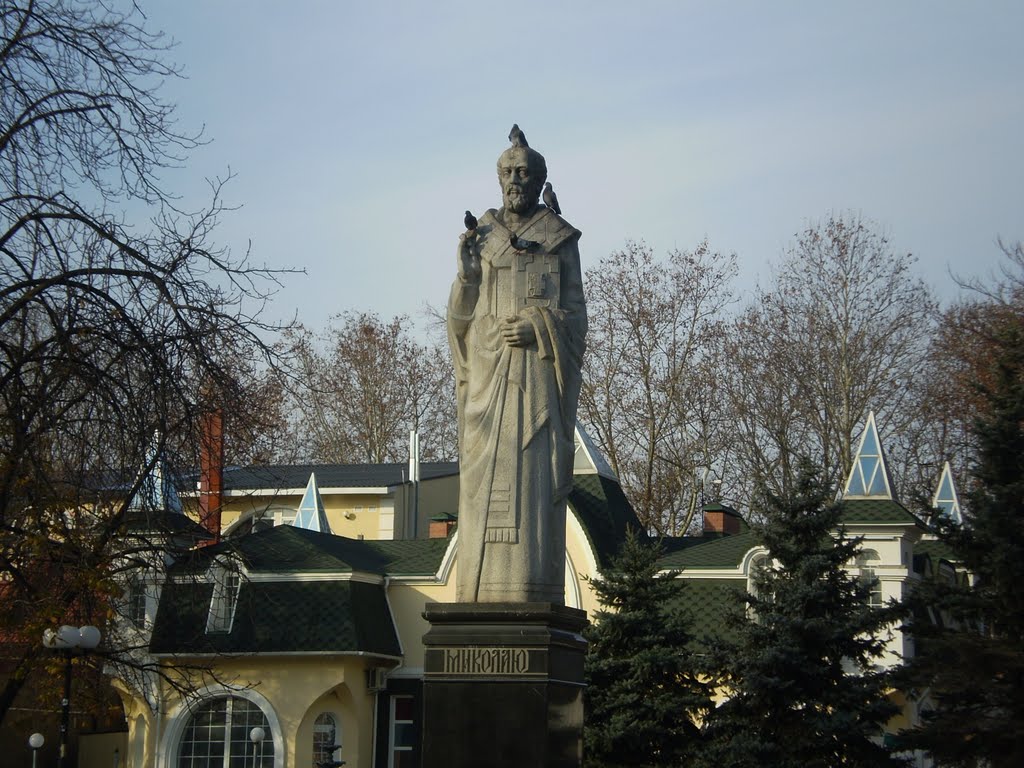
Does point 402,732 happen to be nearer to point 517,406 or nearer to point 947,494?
point 947,494

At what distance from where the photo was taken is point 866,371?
3806cm

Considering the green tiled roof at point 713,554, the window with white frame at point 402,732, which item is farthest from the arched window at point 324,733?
the green tiled roof at point 713,554

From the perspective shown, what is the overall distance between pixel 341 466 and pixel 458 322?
94.8 feet

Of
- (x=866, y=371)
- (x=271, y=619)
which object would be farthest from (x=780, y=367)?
(x=271, y=619)

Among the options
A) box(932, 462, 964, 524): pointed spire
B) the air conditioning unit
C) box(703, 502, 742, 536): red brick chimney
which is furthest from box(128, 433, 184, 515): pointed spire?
box(932, 462, 964, 524): pointed spire

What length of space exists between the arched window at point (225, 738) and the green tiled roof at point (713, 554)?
309 inches

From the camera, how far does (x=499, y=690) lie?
1077 cm

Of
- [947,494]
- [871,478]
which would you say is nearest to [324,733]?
[871,478]

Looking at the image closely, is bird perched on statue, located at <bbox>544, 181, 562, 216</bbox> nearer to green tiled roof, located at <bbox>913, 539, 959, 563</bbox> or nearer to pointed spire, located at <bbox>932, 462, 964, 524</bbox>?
green tiled roof, located at <bbox>913, 539, 959, 563</bbox>

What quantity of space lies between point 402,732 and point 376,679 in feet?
3.89

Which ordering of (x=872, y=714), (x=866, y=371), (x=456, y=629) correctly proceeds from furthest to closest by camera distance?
(x=866, y=371), (x=872, y=714), (x=456, y=629)

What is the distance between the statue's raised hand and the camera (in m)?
11.8

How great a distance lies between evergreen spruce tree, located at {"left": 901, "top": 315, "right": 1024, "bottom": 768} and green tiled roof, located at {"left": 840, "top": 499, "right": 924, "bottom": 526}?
656 centimetres

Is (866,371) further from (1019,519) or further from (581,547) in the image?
(1019,519)
